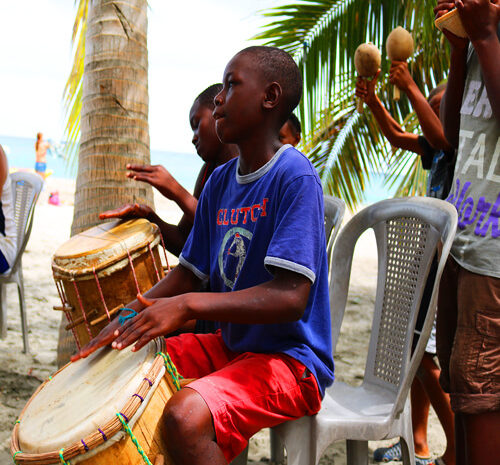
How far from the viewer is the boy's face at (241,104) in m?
1.79

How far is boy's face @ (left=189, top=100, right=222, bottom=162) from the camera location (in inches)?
103

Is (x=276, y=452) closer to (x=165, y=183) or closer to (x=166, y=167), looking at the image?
(x=165, y=183)

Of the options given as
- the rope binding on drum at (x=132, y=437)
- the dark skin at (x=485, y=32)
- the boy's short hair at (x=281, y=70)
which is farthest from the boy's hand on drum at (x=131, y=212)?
the dark skin at (x=485, y=32)

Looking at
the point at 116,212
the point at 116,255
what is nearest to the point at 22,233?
the point at 116,212

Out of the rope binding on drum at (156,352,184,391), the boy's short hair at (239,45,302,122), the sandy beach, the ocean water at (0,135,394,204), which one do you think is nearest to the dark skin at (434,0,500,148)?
the boy's short hair at (239,45,302,122)

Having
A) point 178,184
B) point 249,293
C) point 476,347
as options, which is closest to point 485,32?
point 476,347

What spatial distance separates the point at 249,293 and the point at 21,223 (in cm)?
297

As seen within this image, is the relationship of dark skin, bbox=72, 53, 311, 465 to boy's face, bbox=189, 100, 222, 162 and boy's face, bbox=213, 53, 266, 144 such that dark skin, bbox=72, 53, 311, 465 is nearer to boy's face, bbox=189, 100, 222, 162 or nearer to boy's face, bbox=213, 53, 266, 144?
boy's face, bbox=213, 53, 266, 144

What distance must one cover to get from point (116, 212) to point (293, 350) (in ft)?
3.52

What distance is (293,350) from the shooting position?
1.67 m

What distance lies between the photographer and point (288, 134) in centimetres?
301

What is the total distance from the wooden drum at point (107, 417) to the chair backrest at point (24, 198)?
2.54 meters

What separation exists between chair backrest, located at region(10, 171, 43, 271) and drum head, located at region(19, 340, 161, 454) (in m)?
2.44

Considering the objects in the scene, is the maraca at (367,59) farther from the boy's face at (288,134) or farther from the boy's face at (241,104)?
the boy's face at (241,104)
